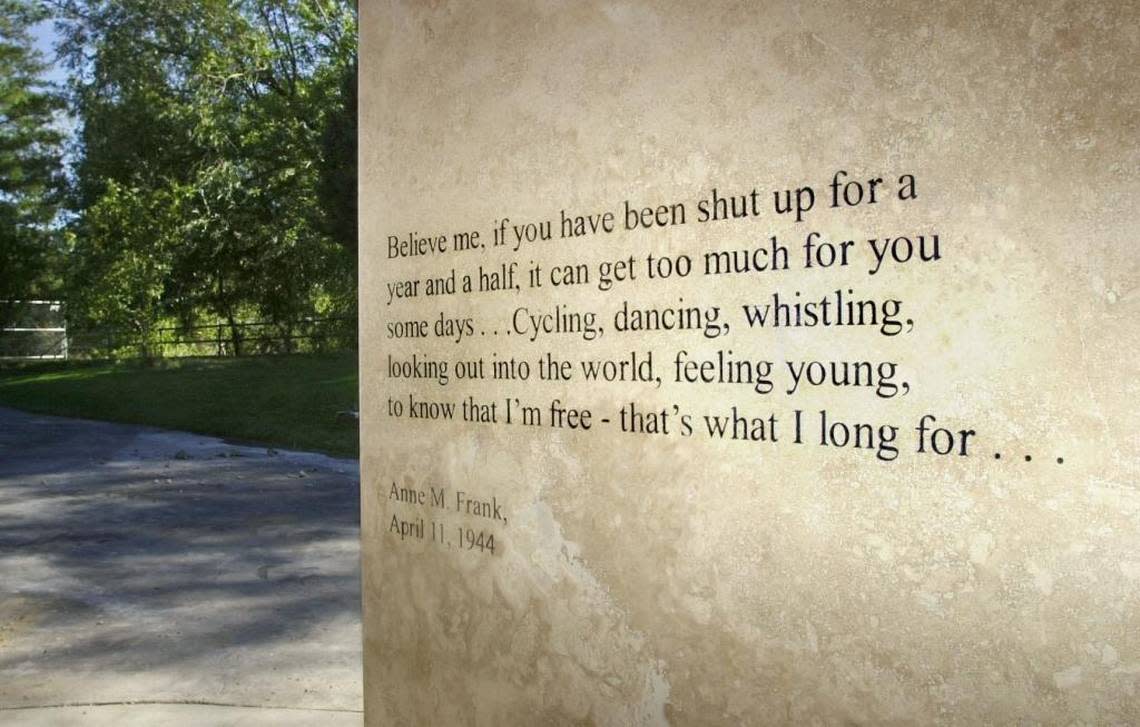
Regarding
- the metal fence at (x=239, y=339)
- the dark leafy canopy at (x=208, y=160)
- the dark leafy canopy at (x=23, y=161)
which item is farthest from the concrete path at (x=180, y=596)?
the dark leafy canopy at (x=23, y=161)

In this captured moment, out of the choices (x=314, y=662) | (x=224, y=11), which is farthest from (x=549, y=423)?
(x=224, y=11)

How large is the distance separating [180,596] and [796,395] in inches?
201

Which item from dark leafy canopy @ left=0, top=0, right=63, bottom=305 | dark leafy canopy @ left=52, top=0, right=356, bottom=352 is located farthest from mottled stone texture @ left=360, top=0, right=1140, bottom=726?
dark leafy canopy @ left=0, top=0, right=63, bottom=305

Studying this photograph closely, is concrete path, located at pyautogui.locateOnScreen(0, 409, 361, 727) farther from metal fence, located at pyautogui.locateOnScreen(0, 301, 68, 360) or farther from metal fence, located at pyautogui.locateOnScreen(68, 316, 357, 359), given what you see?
metal fence, located at pyautogui.locateOnScreen(0, 301, 68, 360)

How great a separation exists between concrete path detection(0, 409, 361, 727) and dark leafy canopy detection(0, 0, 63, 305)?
962 inches

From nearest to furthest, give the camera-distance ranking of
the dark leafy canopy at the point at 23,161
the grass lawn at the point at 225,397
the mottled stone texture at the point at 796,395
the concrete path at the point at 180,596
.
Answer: the mottled stone texture at the point at 796,395 → the concrete path at the point at 180,596 → the grass lawn at the point at 225,397 → the dark leafy canopy at the point at 23,161

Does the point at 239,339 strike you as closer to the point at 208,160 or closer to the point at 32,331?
the point at 208,160

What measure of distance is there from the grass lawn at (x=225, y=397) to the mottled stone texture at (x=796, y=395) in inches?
396

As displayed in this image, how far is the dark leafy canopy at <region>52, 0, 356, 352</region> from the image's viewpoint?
21203 mm

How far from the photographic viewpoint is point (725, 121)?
243cm

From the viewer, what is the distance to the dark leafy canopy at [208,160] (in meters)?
21.2

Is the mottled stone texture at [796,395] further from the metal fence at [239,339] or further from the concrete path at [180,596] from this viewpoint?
the metal fence at [239,339]

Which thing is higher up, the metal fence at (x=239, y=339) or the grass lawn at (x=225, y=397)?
the metal fence at (x=239, y=339)

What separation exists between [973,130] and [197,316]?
2527 centimetres
